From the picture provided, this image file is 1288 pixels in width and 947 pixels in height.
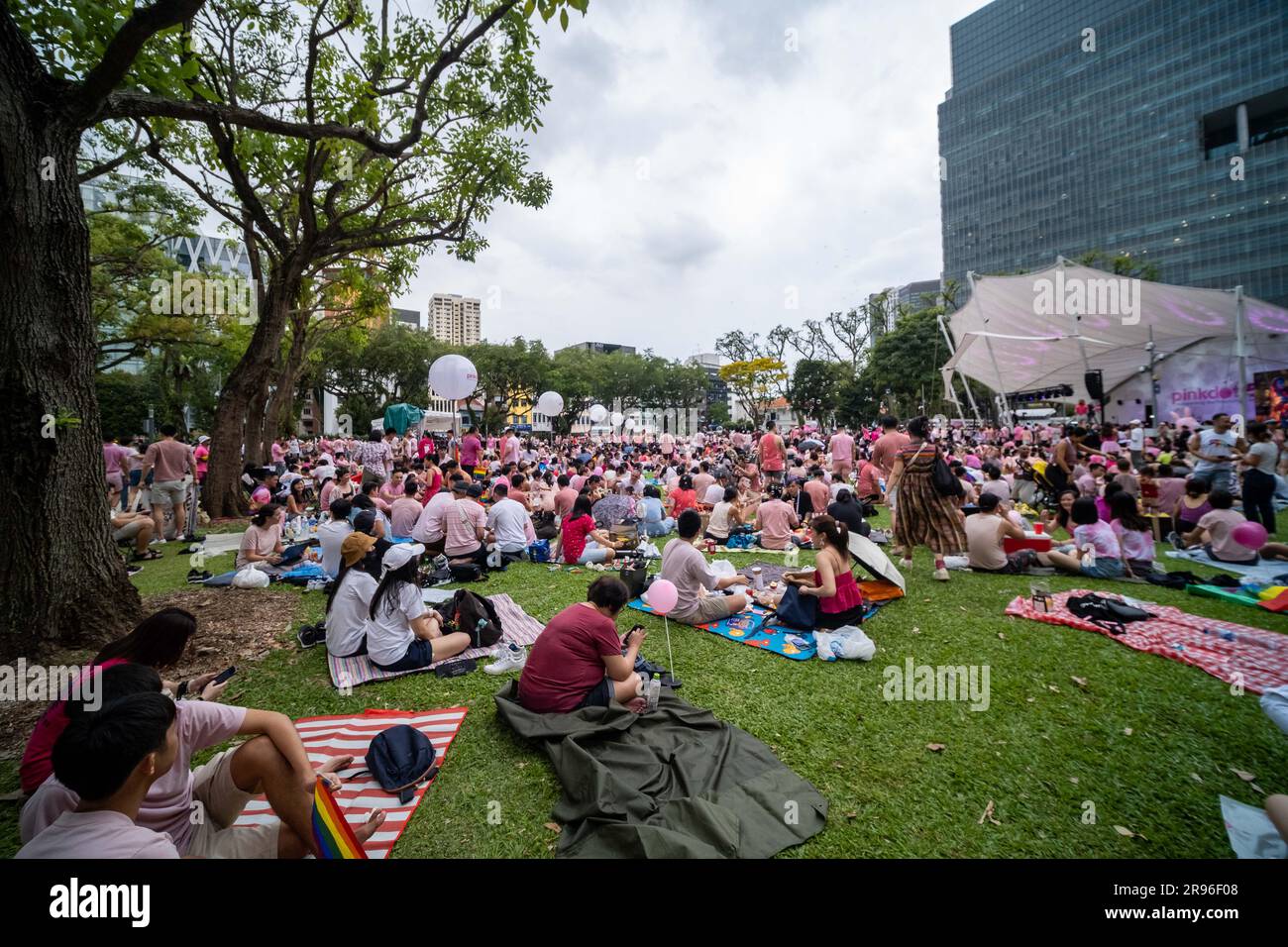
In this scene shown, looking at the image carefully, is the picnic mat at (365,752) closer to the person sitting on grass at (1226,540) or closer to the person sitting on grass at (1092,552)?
the person sitting on grass at (1092,552)

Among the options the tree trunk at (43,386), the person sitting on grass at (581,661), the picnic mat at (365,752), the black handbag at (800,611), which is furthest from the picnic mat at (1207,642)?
the tree trunk at (43,386)

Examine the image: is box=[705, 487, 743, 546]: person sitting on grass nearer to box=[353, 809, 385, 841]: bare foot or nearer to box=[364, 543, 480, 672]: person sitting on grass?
box=[364, 543, 480, 672]: person sitting on grass

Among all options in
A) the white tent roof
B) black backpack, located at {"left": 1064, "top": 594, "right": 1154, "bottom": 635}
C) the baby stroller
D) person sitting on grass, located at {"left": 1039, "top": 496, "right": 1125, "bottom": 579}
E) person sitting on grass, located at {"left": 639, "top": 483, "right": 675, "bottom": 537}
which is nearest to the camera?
black backpack, located at {"left": 1064, "top": 594, "right": 1154, "bottom": 635}

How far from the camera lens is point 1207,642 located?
4477 mm

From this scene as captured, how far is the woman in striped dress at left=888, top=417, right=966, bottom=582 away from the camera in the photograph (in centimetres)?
666

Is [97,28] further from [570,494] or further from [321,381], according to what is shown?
[321,381]

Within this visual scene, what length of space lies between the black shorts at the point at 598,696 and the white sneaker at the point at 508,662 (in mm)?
1084

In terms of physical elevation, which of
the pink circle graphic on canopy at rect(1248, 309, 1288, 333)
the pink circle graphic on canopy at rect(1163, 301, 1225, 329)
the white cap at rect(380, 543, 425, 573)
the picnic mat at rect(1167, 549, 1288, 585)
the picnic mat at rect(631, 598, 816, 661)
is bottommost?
the picnic mat at rect(631, 598, 816, 661)

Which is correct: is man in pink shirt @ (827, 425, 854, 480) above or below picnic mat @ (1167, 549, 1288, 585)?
above

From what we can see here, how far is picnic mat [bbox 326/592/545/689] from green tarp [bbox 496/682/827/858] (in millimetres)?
1242

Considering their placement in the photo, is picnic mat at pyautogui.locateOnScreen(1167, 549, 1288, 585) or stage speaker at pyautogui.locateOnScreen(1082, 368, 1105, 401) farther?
stage speaker at pyautogui.locateOnScreen(1082, 368, 1105, 401)

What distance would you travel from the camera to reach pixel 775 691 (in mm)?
3994

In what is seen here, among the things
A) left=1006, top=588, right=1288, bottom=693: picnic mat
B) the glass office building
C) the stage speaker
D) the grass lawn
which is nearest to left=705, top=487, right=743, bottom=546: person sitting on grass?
the grass lawn
